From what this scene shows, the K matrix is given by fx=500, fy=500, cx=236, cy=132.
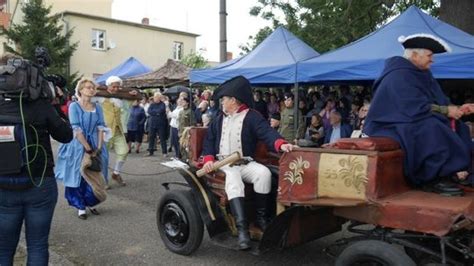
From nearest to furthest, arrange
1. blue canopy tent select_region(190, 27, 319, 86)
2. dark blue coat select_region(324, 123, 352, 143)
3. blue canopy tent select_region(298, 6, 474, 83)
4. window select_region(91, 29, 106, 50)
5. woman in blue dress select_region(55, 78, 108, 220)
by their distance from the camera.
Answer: woman in blue dress select_region(55, 78, 108, 220)
blue canopy tent select_region(298, 6, 474, 83)
dark blue coat select_region(324, 123, 352, 143)
blue canopy tent select_region(190, 27, 319, 86)
window select_region(91, 29, 106, 50)

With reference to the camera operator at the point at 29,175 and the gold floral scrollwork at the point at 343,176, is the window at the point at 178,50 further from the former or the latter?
the gold floral scrollwork at the point at 343,176

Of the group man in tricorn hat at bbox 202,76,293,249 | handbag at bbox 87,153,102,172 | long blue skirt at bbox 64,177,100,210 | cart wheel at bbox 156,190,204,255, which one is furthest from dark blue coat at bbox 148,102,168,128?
man in tricorn hat at bbox 202,76,293,249

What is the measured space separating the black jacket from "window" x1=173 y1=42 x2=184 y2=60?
3543cm

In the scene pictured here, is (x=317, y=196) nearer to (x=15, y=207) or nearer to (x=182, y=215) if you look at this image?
(x=182, y=215)

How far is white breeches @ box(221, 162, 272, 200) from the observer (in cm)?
435

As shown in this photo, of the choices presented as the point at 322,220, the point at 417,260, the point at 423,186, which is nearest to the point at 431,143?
the point at 423,186

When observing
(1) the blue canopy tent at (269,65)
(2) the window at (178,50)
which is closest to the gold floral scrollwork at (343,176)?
(1) the blue canopy tent at (269,65)

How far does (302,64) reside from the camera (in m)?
8.77

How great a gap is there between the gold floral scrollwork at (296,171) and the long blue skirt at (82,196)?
3.48 metres

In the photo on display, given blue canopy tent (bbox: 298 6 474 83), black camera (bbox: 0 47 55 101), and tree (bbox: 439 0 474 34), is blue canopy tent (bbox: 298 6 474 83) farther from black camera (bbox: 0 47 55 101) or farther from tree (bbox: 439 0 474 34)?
black camera (bbox: 0 47 55 101)

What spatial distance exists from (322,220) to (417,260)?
938 mm

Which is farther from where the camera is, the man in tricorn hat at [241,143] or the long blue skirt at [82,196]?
the long blue skirt at [82,196]

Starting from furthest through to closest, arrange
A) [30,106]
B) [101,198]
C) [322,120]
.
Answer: [322,120] → [101,198] → [30,106]

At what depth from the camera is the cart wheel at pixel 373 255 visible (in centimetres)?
313
